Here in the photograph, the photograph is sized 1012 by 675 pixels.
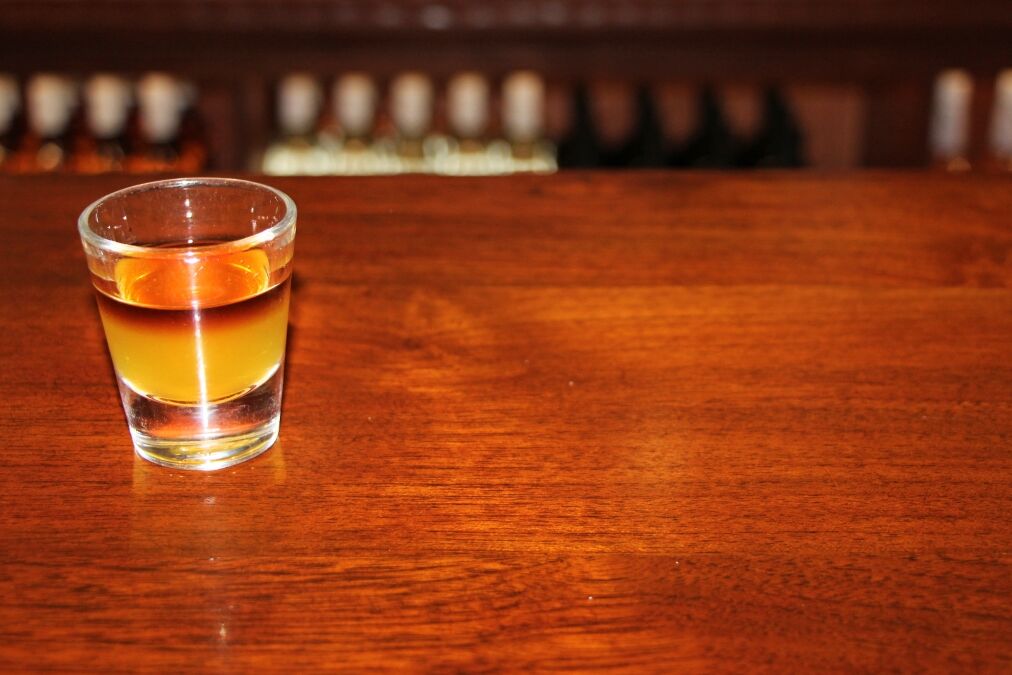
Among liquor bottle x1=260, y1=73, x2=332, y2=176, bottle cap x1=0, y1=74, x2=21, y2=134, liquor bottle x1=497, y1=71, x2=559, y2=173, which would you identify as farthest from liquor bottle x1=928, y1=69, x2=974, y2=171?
bottle cap x1=0, y1=74, x2=21, y2=134

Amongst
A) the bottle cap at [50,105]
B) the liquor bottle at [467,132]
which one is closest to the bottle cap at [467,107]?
the liquor bottle at [467,132]

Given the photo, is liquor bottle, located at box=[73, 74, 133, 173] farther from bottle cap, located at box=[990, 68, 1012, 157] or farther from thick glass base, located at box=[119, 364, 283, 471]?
thick glass base, located at box=[119, 364, 283, 471]

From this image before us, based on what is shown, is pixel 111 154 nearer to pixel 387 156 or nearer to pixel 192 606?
pixel 387 156

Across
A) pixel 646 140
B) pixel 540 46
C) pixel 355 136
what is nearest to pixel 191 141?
pixel 355 136

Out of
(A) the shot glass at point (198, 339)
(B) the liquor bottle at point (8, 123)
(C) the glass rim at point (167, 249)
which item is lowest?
(B) the liquor bottle at point (8, 123)

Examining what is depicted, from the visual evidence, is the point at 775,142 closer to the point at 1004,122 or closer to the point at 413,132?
the point at 1004,122

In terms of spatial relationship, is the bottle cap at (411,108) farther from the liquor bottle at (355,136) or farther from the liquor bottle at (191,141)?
the liquor bottle at (191,141)
